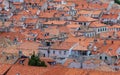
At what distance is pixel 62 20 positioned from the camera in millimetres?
98375

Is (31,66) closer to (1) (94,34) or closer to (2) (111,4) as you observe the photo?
(1) (94,34)

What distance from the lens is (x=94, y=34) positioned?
87.7 m

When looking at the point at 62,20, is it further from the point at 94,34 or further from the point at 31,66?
the point at 31,66

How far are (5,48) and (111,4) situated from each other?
56.5 meters

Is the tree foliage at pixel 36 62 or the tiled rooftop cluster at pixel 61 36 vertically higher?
the tree foliage at pixel 36 62

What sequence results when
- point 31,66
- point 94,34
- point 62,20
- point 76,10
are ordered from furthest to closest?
point 76,10 < point 62,20 < point 94,34 < point 31,66

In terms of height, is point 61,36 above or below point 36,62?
below

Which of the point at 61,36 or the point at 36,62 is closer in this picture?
the point at 36,62

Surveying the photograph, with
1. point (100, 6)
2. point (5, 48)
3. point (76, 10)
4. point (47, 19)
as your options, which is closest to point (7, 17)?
point (47, 19)

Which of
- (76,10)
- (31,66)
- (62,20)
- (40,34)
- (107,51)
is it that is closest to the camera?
(31,66)

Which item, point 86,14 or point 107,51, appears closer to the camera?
point 107,51

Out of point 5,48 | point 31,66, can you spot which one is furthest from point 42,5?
point 31,66

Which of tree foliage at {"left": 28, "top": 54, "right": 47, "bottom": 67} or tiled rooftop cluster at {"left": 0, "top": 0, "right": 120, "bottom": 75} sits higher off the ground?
tree foliage at {"left": 28, "top": 54, "right": 47, "bottom": 67}

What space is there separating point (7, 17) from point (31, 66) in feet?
153
